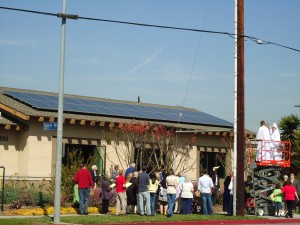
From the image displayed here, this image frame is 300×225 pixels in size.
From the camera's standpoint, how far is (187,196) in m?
25.9

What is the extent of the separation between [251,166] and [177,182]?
156 inches

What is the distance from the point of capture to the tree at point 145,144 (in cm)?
3123

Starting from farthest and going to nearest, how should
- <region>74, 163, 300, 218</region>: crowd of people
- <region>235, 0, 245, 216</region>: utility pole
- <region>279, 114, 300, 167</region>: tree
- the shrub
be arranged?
<region>279, 114, 300, 167</region>: tree, <region>235, 0, 245, 216</region>: utility pole, the shrub, <region>74, 163, 300, 218</region>: crowd of people

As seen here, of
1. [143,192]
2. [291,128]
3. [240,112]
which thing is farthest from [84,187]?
[291,128]

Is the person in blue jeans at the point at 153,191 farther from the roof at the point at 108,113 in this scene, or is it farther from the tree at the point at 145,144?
the roof at the point at 108,113

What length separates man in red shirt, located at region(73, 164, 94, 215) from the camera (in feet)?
78.6

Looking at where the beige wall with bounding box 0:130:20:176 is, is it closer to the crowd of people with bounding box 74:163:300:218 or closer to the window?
the crowd of people with bounding box 74:163:300:218

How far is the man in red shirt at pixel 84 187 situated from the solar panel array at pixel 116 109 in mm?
6289

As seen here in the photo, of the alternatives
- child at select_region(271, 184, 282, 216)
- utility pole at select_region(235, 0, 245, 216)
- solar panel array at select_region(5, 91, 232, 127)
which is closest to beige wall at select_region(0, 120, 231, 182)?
solar panel array at select_region(5, 91, 232, 127)

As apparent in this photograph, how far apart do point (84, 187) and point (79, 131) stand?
22.4 feet

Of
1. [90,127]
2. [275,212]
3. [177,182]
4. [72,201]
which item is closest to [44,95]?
[90,127]

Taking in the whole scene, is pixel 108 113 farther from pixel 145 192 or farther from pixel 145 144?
pixel 145 192

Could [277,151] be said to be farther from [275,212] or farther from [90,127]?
[90,127]

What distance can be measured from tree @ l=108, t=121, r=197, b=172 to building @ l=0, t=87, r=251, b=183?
202 millimetres
